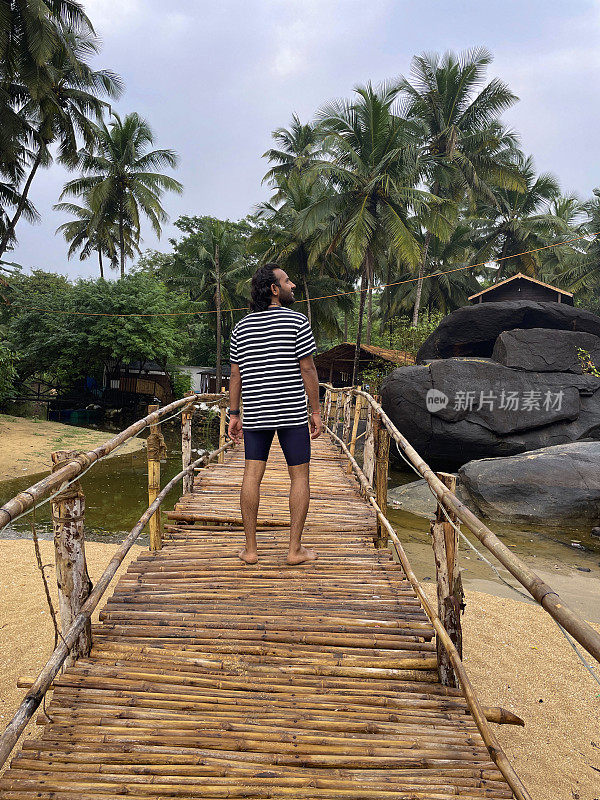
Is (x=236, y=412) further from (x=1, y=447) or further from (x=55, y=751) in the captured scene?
(x=1, y=447)

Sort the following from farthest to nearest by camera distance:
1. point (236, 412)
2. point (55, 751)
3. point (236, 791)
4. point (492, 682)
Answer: point (492, 682), point (236, 412), point (55, 751), point (236, 791)

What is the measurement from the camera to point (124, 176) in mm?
21672

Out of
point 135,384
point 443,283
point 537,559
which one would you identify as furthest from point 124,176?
point 537,559

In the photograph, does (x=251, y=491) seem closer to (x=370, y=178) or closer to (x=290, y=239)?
(x=370, y=178)

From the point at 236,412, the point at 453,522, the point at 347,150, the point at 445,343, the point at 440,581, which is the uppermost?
the point at 347,150

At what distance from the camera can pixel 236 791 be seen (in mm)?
1423

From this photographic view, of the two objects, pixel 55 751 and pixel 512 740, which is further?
pixel 512 740

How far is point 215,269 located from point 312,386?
23.1m

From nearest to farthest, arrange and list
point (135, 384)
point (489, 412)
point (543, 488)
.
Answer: point (543, 488) < point (489, 412) < point (135, 384)

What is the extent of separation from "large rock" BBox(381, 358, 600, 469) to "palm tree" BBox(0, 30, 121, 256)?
48.0 feet

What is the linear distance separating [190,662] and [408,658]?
0.89 m

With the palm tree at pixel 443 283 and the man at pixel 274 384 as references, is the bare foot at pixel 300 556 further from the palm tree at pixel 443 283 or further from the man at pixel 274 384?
the palm tree at pixel 443 283

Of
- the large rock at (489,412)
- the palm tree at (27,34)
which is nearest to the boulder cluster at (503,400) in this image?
the large rock at (489,412)

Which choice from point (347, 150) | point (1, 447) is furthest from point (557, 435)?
point (1, 447)
